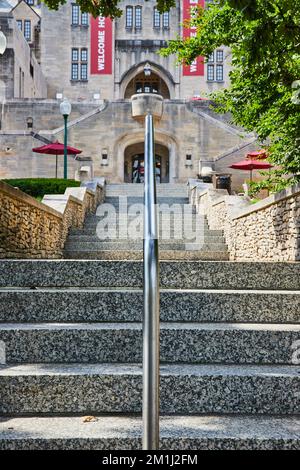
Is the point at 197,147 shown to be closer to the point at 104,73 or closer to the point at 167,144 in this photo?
the point at 167,144

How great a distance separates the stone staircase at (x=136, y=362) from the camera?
9.11 feet

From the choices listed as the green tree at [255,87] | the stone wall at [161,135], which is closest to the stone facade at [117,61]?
the stone wall at [161,135]

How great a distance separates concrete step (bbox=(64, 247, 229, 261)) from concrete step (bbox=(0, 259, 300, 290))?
3.43 meters

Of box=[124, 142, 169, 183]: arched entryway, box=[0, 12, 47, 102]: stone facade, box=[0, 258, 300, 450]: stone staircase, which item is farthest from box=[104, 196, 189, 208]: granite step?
box=[0, 12, 47, 102]: stone facade

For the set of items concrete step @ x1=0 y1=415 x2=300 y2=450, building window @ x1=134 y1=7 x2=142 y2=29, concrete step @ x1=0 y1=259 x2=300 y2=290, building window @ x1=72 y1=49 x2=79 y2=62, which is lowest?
concrete step @ x1=0 y1=415 x2=300 y2=450

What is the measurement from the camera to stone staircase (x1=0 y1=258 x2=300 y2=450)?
278 centimetres

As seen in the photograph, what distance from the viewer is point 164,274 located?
15.0 ft

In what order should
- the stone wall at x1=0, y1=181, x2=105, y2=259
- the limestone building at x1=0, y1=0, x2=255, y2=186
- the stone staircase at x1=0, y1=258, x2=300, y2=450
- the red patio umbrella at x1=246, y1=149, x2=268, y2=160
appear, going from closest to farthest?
the stone staircase at x1=0, y1=258, x2=300, y2=450 < the stone wall at x1=0, y1=181, x2=105, y2=259 < the red patio umbrella at x1=246, y1=149, x2=268, y2=160 < the limestone building at x1=0, y1=0, x2=255, y2=186

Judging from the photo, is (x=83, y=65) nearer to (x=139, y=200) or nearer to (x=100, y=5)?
(x=139, y=200)

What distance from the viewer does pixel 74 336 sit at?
3.46 meters

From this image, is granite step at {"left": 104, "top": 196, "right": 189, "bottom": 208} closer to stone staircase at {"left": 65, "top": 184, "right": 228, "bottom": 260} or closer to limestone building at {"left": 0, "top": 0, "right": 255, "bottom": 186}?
stone staircase at {"left": 65, "top": 184, "right": 228, "bottom": 260}

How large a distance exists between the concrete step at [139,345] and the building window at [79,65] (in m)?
42.3

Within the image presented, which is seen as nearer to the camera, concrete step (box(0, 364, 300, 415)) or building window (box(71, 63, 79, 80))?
concrete step (box(0, 364, 300, 415))

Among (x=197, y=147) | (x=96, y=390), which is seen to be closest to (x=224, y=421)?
(x=96, y=390)
